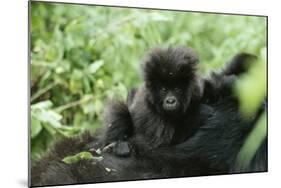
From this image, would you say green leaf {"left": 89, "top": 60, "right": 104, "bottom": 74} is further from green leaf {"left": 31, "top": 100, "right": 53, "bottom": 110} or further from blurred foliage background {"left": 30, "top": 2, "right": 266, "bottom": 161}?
green leaf {"left": 31, "top": 100, "right": 53, "bottom": 110}

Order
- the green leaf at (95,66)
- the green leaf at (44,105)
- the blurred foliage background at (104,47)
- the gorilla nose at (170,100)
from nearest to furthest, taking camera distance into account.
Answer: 1. the gorilla nose at (170,100)
2. the green leaf at (44,105)
3. the blurred foliage background at (104,47)
4. the green leaf at (95,66)

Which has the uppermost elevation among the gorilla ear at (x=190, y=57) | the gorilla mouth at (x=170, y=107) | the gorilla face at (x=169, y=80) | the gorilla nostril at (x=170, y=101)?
the gorilla ear at (x=190, y=57)

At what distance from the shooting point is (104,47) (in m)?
2.94

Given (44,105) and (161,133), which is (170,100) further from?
(44,105)

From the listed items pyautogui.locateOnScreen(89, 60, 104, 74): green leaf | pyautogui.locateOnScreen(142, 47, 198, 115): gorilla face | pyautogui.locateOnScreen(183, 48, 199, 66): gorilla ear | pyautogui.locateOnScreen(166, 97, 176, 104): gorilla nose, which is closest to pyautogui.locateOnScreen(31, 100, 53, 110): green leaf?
pyautogui.locateOnScreen(89, 60, 104, 74): green leaf

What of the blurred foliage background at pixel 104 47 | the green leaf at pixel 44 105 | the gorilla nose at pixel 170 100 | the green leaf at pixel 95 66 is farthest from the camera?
the green leaf at pixel 95 66

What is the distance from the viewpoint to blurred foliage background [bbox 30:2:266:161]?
9.10 ft

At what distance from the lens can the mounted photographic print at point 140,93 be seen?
8.14 ft

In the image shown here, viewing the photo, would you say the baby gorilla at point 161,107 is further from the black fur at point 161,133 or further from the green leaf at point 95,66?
the green leaf at point 95,66

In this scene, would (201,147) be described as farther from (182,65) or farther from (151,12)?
(151,12)

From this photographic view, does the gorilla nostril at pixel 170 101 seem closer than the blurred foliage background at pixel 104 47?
Yes

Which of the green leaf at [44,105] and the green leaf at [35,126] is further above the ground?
the green leaf at [44,105]

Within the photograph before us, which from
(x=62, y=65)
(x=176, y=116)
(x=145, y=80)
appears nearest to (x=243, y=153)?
(x=176, y=116)

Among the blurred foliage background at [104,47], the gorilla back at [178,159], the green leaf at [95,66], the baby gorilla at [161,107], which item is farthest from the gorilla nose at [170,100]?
the green leaf at [95,66]
